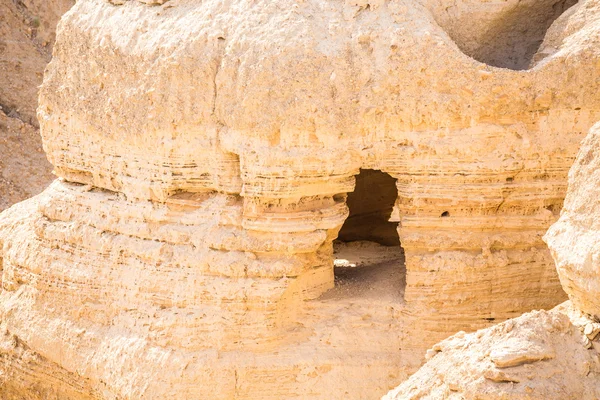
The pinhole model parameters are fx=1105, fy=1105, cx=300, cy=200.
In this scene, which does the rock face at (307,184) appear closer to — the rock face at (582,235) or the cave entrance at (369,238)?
the cave entrance at (369,238)

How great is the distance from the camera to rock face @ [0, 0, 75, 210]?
19.8 metres

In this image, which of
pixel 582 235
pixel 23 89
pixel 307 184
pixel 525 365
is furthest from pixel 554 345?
pixel 23 89

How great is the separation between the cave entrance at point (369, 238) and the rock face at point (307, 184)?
163 mm

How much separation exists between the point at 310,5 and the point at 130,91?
199 cm

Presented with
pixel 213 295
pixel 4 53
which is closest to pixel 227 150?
pixel 213 295

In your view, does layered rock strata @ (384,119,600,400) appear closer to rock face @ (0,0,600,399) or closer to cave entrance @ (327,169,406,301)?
rock face @ (0,0,600,399)

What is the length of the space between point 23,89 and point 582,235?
51.9ft

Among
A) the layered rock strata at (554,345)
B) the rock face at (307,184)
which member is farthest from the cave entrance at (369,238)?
the layered rock strata at (554,345)

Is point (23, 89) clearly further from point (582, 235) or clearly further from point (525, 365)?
point (525, 365)

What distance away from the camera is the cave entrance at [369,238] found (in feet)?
35.3

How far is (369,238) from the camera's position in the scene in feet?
40.4

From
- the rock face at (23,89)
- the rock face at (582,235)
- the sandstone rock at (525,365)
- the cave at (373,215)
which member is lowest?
Answer: the sandstone rock at (525,365)

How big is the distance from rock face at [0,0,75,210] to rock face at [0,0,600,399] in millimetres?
9415

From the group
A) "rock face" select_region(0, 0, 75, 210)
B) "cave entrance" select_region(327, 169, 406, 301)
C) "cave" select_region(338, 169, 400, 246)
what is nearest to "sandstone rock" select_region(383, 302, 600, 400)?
"cave entrance" select_region(327, 169, 406, 301)
